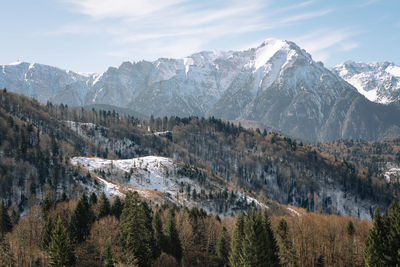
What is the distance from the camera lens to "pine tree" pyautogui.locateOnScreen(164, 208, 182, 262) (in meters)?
97.5

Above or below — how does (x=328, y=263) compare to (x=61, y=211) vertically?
below

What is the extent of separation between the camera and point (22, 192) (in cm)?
15938

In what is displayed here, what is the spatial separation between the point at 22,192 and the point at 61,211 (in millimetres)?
71540

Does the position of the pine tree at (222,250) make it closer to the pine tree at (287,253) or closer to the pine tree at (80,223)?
the pine tree at (287,253)

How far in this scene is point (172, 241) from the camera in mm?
98000

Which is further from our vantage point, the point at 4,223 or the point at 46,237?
the point at 4,223

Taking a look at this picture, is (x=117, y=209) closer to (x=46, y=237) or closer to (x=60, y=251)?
(x=46, y=237)

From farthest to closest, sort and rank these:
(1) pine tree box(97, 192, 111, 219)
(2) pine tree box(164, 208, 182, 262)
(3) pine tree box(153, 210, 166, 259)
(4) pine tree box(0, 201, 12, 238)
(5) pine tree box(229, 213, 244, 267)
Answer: (1) pine tree box(97, 192, 111, 219), (2) pine tree box(164, 208, 182, 262), (3) pine tree box(153, 210, 166, 259), (4) pine tree box(0, 201, 12, 238), (5) pine tree box(229, 213, 244, 267)

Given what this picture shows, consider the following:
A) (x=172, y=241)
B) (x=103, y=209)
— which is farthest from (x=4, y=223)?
(x=172, y=241)

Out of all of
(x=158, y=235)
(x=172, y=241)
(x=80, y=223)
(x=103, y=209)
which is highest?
(x=103, y=209)

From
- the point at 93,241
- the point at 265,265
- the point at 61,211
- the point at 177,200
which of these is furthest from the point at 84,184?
the point at 265,265

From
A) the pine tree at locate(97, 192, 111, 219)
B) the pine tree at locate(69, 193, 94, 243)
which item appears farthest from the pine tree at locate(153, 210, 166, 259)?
the pine tree at locate(69, 193, 94, 243)

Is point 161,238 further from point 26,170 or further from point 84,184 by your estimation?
point 26,170

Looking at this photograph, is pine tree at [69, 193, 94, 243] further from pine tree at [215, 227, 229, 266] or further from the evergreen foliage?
the evergreen foliage
